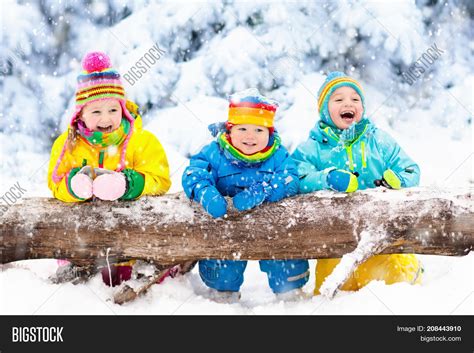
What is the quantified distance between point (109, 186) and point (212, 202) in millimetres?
647

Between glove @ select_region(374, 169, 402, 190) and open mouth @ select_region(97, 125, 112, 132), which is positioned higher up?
open mouth @ select_region(97, 125, 112, 132)

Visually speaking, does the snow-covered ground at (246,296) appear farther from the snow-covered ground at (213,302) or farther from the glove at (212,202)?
the glove at (212,202)

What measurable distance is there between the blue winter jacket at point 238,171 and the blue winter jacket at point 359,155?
0.23 m

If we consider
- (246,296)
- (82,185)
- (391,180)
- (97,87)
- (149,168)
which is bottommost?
(246,296)

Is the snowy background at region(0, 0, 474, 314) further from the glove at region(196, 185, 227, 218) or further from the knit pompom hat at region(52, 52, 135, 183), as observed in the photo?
the glove at region(196, 185, 227, 218)

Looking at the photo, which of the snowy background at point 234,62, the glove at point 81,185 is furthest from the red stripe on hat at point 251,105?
the snowy background at point 234,62

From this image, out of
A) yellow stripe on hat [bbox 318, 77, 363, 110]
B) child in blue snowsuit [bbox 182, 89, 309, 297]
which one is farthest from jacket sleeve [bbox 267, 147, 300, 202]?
yellow stripe on hat [bbox 318, 77, 363, 110]

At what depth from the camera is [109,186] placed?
11.0 ft

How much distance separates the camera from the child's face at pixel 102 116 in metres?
3.60

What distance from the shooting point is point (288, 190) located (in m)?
3.54

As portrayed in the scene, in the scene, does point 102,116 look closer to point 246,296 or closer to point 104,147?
point 104,147

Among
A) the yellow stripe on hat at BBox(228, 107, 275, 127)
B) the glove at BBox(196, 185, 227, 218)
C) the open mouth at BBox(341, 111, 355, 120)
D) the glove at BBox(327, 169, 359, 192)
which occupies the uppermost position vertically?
the open mouth at BBox(341, 111, 355, 120)

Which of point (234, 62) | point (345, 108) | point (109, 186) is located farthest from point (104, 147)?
point (234, 62)

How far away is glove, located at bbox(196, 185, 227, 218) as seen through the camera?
10.8 ft
